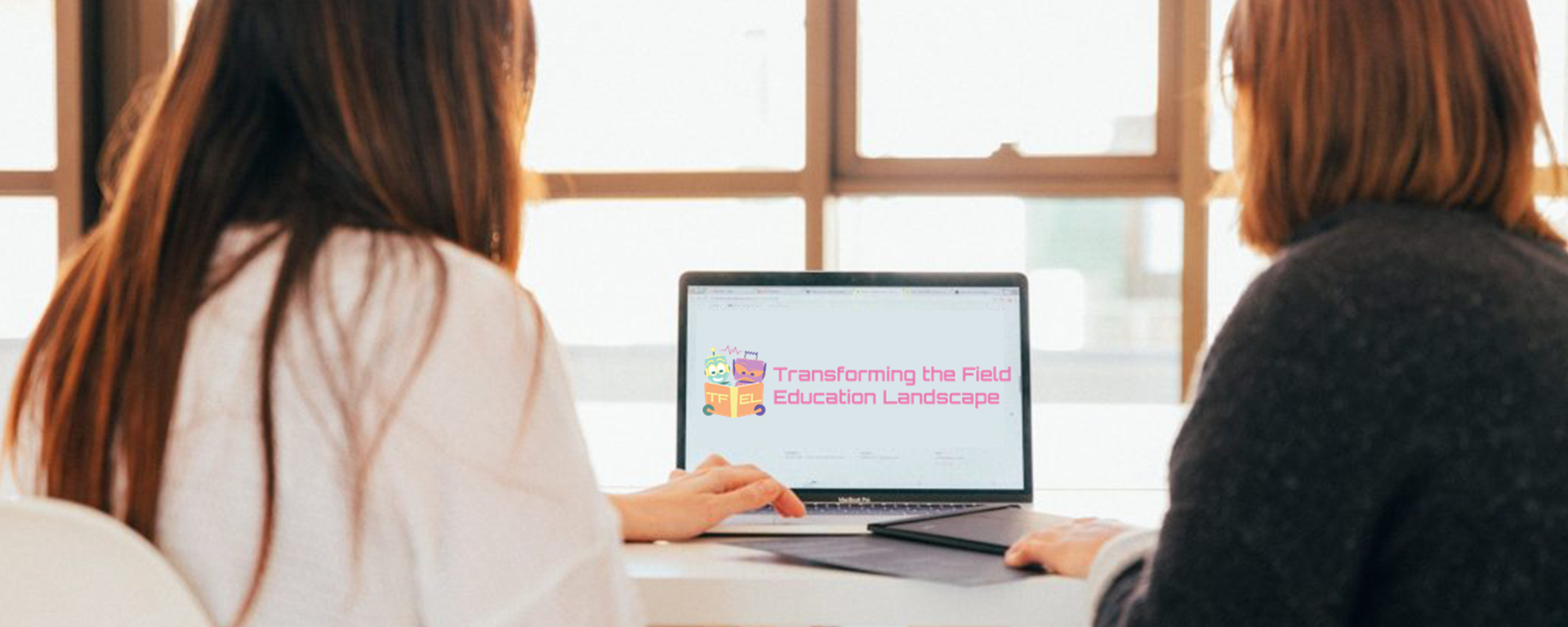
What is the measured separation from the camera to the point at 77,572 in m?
0.78

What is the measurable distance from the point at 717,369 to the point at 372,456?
0.90m

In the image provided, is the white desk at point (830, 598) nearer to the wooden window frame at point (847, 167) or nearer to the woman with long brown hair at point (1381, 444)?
the woman with long brown hair at point (1381, 444)

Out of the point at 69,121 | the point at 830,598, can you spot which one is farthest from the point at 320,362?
the point at 69,121

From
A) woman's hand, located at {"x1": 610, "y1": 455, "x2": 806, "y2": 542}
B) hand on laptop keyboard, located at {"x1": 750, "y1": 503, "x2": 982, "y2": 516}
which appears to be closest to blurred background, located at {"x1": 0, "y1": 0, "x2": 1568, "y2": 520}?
hand on laptop keyboard, located at {"x1": 750, "y1": 503, "x2": 982, "y2": 516}

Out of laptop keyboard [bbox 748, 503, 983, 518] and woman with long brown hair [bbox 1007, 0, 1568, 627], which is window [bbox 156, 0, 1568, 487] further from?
woman with long brown hair [bbox 1007, 0, 1568, 627]

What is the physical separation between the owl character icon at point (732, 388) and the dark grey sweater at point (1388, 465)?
2.91 feet

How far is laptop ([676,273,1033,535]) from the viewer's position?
1696 mm

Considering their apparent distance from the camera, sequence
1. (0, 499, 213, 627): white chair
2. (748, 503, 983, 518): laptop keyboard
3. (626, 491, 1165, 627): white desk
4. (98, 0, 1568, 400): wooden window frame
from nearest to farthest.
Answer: (0, 499, 213, 627): white chair → (626, 491, 1165, 627): white desk → (748, 503, 983, 518): laptop keyboard → (98, 0, 1568, 400): wooden window frame

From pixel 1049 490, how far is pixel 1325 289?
50.2 inches

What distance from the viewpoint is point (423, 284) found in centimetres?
85

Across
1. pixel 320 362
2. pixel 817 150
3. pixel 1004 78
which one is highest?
pixel 1004 78

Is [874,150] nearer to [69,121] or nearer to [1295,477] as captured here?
[69,121]

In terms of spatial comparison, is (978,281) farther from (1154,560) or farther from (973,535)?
(1154,560)

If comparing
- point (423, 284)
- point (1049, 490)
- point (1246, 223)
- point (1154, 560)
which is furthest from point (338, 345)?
point (1049, 490)
